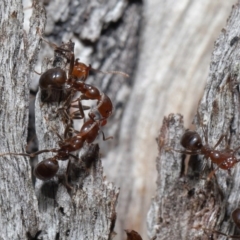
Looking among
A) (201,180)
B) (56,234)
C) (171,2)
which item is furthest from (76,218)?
(171,2)

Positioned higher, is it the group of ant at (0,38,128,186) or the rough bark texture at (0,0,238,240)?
the rough bark texture at (0,0,238,240)

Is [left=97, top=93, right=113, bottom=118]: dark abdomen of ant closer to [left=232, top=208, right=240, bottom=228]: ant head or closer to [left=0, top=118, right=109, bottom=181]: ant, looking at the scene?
[left=0, top=118, right=109, bottom=181]: ant

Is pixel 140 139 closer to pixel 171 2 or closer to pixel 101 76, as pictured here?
pixel 101 76

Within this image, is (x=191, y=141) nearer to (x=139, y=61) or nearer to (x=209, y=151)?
(x=209, y=151)

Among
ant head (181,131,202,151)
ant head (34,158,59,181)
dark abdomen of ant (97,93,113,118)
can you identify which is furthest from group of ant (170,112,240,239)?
ant head (34,158,59,181)

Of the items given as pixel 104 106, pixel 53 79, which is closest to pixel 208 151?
pixel 104 106

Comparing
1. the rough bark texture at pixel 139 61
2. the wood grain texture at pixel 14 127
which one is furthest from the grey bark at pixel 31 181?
the rough bark texture at pixel 139 61
